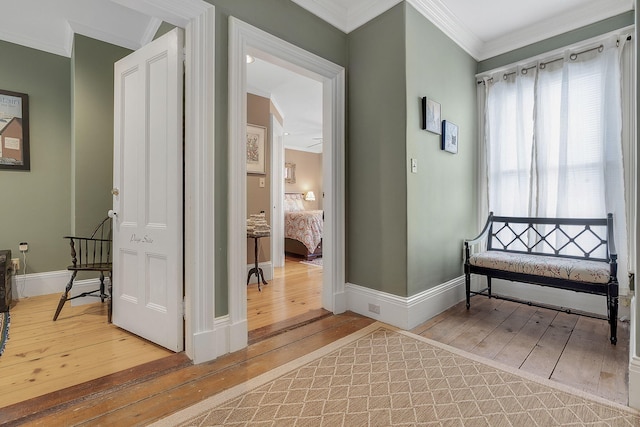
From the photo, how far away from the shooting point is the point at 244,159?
206 cm

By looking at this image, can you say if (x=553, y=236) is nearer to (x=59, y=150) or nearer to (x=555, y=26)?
(x=555, y=26)

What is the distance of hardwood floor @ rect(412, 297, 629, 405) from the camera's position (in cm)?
171

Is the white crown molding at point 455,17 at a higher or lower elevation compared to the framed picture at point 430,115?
higher

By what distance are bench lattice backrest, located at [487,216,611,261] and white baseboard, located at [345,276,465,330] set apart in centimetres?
71

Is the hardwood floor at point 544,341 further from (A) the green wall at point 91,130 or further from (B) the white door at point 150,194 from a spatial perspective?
(A) the green wall at point 91,130

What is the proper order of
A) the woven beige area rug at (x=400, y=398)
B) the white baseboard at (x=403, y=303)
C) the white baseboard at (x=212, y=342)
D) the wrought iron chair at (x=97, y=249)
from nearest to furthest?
the woven beige area rug at (x=400, y=398), the white baseboard at (x=212, y=342), the white baseboard at (x=403, y=303), the wrought iron chair at (x=97, y=249)

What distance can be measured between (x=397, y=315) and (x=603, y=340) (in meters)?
1.39

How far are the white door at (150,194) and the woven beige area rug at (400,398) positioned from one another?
74cm

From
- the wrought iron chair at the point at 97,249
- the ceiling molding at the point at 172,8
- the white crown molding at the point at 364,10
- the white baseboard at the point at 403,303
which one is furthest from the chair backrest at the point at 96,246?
the white crown molding at the point at 364,10

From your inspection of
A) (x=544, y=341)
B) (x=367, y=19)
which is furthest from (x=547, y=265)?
(x=367, y=19)

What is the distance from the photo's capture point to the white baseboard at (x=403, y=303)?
93.7 inches

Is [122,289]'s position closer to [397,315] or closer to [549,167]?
[397,315]

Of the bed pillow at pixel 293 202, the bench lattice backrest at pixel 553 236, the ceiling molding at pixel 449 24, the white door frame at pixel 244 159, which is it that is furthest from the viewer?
the bed pillow at pixel 293 202

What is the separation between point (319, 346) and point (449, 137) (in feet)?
6.87
